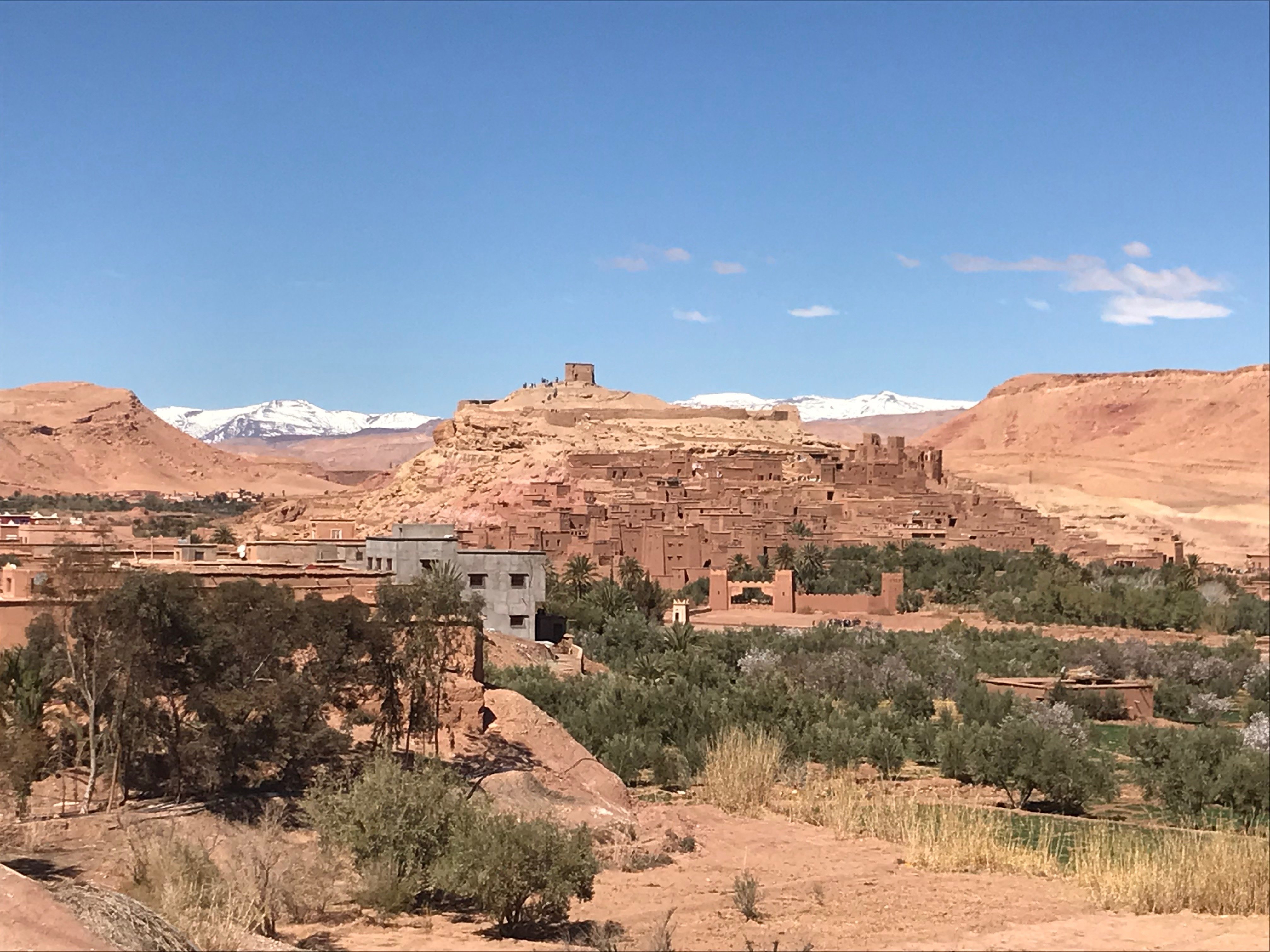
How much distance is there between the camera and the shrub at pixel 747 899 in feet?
37.4

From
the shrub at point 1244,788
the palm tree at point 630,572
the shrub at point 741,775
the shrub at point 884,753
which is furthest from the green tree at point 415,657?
the palm tree at point 630,572

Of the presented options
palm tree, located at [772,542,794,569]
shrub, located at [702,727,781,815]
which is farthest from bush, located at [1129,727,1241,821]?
palm tree, located at [772,542,794,569]

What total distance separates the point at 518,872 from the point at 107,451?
103 m

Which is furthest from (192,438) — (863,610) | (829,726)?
(829,726)

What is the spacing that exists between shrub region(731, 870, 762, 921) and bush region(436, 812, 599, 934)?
1.13 metres

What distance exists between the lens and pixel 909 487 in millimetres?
66000

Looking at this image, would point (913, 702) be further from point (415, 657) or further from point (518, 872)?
point (518, 872)

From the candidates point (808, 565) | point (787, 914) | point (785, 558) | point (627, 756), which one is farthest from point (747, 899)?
point (785, 558)

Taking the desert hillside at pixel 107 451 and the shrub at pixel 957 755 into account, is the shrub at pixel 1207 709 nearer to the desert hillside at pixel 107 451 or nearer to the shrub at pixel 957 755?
the shrub at pixel 957 755

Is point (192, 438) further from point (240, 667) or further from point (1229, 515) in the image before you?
point (240, 667)

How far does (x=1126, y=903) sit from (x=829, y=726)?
9.64m

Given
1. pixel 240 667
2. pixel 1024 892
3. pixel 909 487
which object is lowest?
pixel 1024 892

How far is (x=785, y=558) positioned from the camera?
50.7 meters

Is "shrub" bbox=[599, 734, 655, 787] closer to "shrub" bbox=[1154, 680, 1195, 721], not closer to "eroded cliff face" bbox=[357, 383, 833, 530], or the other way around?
"shrub" bbox=[1154, 680, 1195, 721]
